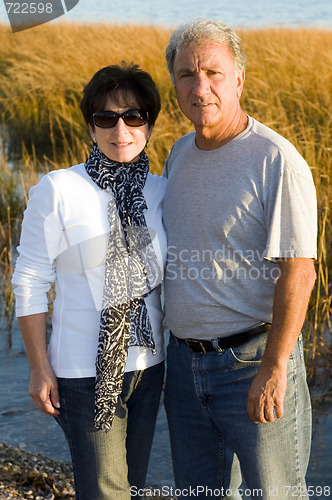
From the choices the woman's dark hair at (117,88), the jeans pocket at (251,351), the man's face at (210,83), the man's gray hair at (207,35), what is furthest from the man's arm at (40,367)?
the man's gray hair at (207,35)

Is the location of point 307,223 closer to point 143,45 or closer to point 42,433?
point 42,433

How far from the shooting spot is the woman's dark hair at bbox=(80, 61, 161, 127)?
2219 millimetres

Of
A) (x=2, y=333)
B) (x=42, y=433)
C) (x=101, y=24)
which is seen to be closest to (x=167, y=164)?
(x=42, y=433)

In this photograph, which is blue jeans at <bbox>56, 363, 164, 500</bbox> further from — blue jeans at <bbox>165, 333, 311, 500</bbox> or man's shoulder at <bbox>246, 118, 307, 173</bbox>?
man's shoulder at <bbox>246, 118, 307, 173</bbox>

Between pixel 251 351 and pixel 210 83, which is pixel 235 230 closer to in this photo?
pixel 251 351

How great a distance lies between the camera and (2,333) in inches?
203

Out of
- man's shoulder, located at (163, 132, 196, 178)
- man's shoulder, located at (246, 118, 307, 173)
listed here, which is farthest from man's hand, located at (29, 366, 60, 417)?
man's shoulder, located at (246, 118, 307, 173)

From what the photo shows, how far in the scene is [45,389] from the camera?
6.93 feet

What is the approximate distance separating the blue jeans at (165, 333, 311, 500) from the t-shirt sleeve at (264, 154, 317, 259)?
0.33m

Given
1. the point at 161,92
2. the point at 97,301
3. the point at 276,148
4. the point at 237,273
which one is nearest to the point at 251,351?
the point at 237,273

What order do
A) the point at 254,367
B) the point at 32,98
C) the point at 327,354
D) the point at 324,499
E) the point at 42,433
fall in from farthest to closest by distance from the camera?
the point at 32,98
the point at 327,354
the point at 42,433
the point at 324,499
the point at 254,367

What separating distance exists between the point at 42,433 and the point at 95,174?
228 cm

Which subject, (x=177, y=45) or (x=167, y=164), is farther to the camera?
(x=167, y=164)

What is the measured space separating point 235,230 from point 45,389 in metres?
0.81
